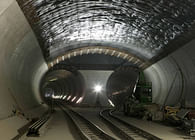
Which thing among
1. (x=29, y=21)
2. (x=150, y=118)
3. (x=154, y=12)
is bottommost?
(x=150, y=118)

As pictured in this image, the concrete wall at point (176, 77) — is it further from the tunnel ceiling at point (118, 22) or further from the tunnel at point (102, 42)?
the tunnel ceiling at point (118, 22)

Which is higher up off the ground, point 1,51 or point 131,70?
point 131,70

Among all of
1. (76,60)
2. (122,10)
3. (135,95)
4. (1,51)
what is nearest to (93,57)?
(76,60)

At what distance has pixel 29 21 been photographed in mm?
10219

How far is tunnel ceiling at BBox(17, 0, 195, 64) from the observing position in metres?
11.5

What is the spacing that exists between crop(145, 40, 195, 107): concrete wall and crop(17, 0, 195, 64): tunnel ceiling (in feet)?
1.61

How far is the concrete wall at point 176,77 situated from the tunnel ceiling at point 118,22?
489mm

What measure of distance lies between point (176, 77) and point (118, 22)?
435cm

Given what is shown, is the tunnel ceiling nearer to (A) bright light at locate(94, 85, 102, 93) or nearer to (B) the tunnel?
(B) the tunnel

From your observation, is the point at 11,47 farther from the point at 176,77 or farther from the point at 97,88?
the point at 97,88

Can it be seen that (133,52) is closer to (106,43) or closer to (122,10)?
(106,43)

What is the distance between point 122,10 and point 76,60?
14.1 metres

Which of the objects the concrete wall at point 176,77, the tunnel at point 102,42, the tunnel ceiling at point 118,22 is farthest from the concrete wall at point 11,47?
the concrete wall at point 176,77

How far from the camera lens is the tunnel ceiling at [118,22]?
1147 centimetres
